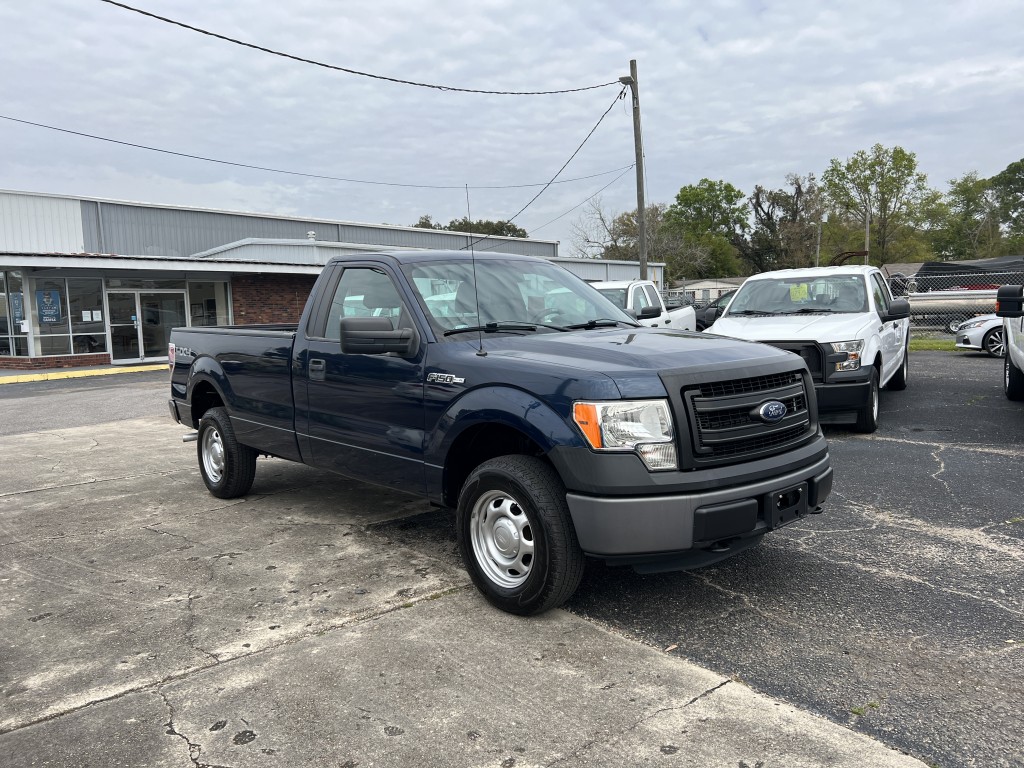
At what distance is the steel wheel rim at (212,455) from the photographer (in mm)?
6457

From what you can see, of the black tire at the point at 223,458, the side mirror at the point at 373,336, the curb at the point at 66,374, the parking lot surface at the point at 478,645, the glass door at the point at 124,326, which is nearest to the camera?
the parking lot surface at the point at 478,645

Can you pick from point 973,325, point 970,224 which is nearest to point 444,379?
point 973,325

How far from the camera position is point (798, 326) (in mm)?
8531

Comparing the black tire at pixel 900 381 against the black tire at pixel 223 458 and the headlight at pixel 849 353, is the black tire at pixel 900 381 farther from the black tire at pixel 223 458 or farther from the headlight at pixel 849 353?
the black tire at pixel 223 458

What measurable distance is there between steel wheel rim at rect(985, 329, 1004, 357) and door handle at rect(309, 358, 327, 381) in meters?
16.1

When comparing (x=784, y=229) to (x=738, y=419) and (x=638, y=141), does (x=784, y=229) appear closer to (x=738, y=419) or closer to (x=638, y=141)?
(x=638, y=141)

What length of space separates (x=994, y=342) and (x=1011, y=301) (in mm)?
9703

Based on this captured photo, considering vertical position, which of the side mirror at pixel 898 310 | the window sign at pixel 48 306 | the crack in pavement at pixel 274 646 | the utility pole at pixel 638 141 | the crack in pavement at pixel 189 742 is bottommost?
the crack in pavement at pixel 189 742

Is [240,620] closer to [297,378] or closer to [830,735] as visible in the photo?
[297,378]

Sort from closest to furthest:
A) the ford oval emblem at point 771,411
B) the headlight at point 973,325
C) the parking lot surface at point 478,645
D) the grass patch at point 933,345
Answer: the parking lot surface at point 478,645 → the ford oval emblem at point 771,411 → the headlight at point 973,325 → the grass patch at point 933,345

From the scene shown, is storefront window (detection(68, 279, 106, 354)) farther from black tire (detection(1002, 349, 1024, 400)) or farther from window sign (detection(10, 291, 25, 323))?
black tire (detection(1002, 349, 1024, 400))

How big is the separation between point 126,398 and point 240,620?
490 inches

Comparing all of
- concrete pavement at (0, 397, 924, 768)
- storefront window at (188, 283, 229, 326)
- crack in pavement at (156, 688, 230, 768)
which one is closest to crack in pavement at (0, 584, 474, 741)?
concrete pavement at (0, 397, 924, 768)

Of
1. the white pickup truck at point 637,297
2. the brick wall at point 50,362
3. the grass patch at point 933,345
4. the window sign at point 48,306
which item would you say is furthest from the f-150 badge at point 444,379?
the window sign at point 48,306
